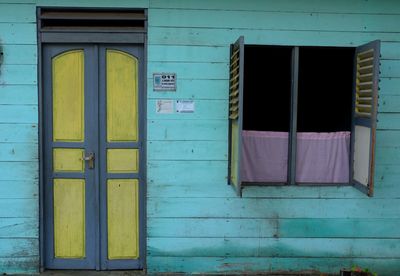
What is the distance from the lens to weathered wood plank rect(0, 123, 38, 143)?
183 inches

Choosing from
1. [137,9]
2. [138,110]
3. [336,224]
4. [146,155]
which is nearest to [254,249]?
[336,224]

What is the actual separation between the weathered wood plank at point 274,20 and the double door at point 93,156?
0.47m

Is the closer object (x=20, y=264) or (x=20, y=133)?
(x=20, y=133)

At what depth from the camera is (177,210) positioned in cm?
477

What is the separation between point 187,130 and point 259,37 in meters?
1.16

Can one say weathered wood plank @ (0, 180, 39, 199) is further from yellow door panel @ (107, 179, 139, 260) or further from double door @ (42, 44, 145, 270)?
yellow door panel @ (107, 179, 139, 260)

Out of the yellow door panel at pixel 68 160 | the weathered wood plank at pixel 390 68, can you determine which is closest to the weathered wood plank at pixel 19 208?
the yellow door panel at pixel 68 160

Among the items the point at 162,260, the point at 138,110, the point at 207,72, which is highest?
the point at 207,72

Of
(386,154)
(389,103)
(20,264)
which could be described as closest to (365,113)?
(389,103)

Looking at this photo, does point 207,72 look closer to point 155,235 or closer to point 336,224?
point 155,235

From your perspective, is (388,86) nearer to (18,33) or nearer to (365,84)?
(365,84)

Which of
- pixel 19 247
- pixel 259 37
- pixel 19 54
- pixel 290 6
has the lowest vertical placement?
pixel 19 247

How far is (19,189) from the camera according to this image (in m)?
4.69

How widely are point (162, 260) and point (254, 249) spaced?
94 cm
